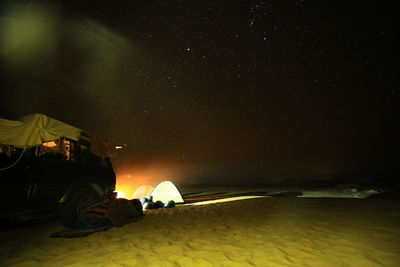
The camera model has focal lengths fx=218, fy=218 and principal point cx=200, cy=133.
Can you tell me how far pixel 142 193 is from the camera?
1448cm

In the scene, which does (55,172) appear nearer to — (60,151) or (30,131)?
(60,151)

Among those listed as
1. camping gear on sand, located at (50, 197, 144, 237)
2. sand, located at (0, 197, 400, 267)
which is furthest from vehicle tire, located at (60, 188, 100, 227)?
sand, located at (0, 197, 400, 267)

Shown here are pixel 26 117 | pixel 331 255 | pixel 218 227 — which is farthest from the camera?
pixel 218 227

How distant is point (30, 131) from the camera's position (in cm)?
484

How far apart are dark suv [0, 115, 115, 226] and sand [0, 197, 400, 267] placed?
0.69 meters

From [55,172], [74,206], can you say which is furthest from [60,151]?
[74,206]

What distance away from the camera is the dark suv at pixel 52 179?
432cm

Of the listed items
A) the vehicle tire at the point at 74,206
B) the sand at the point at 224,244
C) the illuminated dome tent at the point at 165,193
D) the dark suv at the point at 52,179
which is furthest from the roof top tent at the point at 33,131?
the illuminated dome tent at the point at 165,193

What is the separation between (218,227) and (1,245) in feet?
14.9

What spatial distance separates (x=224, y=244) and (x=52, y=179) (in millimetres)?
4137

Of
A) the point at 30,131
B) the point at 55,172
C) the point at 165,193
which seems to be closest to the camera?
the point at 30,131

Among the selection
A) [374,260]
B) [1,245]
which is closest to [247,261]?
[374,260]

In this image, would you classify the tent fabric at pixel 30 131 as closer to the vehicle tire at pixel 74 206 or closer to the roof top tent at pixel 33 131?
the roof top tent at pixel 33 131

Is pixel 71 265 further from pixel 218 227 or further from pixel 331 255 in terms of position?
pixel 331 255
